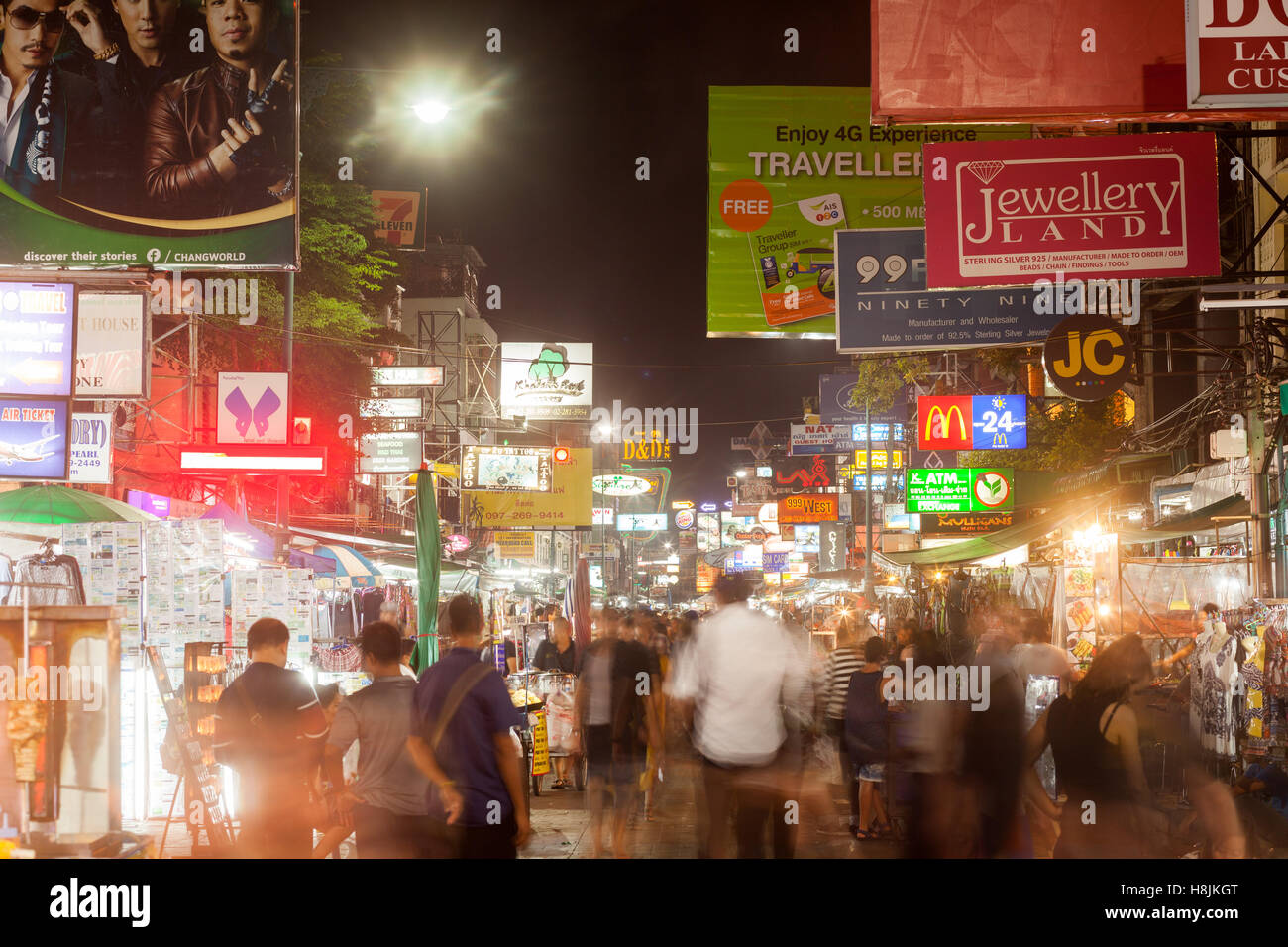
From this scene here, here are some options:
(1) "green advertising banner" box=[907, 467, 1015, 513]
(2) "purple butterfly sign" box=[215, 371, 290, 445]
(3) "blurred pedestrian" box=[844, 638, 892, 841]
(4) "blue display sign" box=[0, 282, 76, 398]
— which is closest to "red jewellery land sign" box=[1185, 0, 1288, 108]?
(3) "blurred pedestrian" box=[844, 638, 892, 841]

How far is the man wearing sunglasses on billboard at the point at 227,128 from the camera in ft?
36.4

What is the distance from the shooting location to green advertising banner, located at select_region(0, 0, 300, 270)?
10969 millimetres

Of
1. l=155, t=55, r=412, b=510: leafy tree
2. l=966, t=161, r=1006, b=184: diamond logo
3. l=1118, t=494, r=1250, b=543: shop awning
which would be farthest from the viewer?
l=155, t=55, r=412, b=510: leafy tree

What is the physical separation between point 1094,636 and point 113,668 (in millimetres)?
11788

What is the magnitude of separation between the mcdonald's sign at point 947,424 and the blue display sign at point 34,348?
12.6 metres

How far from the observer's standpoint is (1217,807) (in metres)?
5.73

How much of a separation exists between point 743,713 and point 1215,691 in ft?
23.6

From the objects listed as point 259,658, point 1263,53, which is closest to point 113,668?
point 259,658

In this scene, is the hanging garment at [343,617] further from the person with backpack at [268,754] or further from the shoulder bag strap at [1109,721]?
the shoulder bag strap at [1109,721]

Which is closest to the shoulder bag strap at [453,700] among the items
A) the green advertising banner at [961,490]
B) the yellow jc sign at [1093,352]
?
the yellow jc sign at [1093,352]

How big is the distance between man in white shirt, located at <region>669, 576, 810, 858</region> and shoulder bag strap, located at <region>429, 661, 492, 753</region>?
1.75 metres
